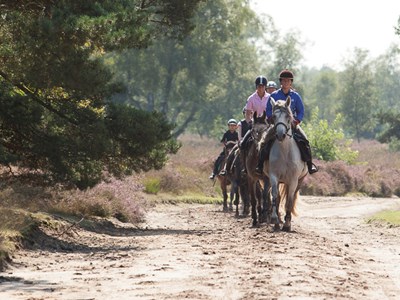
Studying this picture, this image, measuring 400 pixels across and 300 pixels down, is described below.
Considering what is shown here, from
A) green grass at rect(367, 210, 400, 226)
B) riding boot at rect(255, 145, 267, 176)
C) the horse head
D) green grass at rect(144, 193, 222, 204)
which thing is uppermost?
the horse head

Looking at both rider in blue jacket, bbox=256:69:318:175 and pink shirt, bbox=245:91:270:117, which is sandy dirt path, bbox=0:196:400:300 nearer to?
rider in blue jacket, bbox=256:69:318:175

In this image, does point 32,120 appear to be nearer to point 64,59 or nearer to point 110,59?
point 64,59

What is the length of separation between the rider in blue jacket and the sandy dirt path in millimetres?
1513

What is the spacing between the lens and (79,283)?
10.9 m

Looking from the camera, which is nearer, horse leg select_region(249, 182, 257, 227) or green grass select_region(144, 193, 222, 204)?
horse leg select_region(249, 182, 257, 227)

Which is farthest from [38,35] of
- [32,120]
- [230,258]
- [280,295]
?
[280,295]

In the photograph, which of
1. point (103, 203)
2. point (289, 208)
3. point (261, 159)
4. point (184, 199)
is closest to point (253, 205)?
point (289, 208)

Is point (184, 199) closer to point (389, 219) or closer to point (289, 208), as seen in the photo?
point (389, 219)

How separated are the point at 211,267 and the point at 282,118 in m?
6.41

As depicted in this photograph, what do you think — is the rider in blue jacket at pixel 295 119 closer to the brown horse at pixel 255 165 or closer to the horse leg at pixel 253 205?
the brown horse at pixel 255 165

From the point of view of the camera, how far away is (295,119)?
18.8 meters

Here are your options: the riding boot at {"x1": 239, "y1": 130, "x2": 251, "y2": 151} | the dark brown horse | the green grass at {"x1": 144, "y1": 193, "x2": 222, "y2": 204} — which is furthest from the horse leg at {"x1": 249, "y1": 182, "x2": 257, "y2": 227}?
the green grass at {"x1": 144, "y1": 193, "x2": 222, "y2": 204}

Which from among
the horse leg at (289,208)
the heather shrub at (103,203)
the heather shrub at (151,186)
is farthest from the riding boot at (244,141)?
the heather shrub at (151,186)

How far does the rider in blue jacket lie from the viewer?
61.0ft
